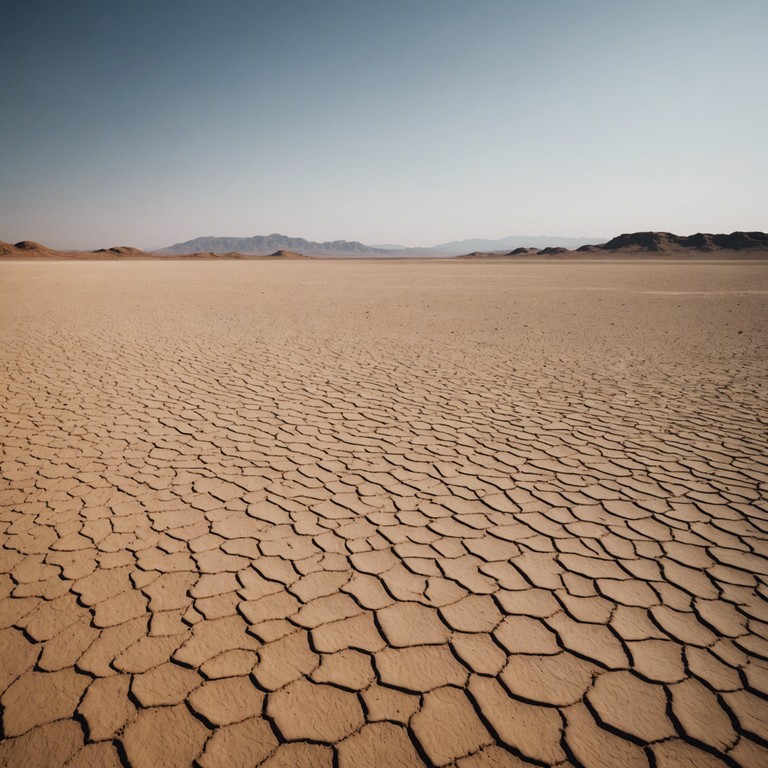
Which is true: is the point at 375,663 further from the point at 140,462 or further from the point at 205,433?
the point at 205,433

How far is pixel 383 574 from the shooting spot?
7.01 ft

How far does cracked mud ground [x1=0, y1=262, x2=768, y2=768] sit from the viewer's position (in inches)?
56.2

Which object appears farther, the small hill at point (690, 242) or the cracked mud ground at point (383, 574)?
the small hill at point (690, 242)

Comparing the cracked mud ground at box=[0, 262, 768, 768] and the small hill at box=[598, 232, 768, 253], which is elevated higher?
the small hill at box=[598, 232, 768, 253]

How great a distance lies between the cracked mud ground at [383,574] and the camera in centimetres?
143

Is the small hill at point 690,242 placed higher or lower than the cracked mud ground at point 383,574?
higher

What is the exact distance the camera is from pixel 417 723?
144cm

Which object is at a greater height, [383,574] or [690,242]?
[690,242]

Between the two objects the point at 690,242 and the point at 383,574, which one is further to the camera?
the point at 690,242

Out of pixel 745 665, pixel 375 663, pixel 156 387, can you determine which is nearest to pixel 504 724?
pixel 375 663

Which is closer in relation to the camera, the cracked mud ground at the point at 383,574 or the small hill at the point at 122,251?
the cracked mud ground at the point at 383,574

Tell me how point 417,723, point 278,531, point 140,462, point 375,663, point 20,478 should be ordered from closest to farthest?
point 417,723 < point 375,663 < point 278,531 < point 20,478 < point 140,462

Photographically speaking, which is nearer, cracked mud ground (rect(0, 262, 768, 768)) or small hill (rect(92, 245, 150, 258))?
cracked mud ground (rect(0, 262, 768, 768))

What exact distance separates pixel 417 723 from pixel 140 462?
270 cm
